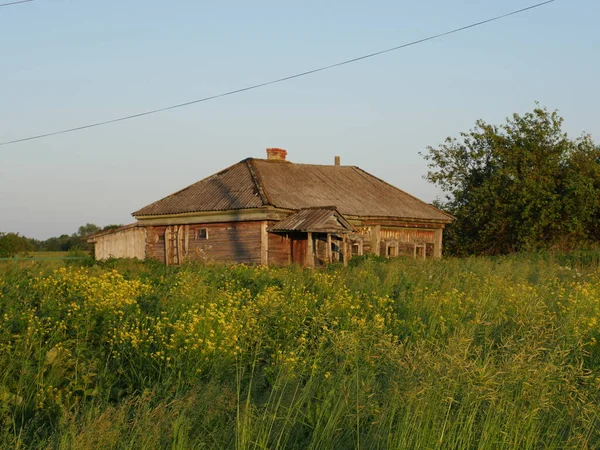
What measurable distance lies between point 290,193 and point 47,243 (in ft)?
203

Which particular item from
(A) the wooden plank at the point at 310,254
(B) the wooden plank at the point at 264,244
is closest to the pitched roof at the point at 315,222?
(B) the wooden plank at the point at 264,244

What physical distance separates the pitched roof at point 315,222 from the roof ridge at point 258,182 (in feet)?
3.45

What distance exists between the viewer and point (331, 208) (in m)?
27.5

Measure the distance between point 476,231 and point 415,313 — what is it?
33690 mm

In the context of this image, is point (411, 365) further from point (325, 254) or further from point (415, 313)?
point (325, 254)

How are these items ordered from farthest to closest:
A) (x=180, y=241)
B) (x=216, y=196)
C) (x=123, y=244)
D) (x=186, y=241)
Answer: (x=123, y=244) < (x=180, y=241) < (x=186, y=241) < (x=216, y=196)

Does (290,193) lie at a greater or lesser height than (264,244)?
greater

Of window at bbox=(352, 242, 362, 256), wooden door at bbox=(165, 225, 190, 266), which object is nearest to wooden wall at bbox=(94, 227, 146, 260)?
wooden door at bbox=(165, 225, 190, 266)

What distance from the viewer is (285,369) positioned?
5.84m

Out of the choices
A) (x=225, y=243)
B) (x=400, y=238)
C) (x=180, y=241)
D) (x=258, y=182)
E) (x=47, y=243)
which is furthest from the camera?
(x=47, y=243)

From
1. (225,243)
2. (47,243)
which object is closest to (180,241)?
(225,243)

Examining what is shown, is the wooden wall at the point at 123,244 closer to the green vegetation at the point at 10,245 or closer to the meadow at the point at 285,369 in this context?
the green vegetation at the point at 10,245

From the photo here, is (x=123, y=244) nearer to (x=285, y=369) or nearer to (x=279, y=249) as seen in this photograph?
(x=279, y=249)

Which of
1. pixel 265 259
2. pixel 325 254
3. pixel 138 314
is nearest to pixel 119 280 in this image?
pixel 138 314
